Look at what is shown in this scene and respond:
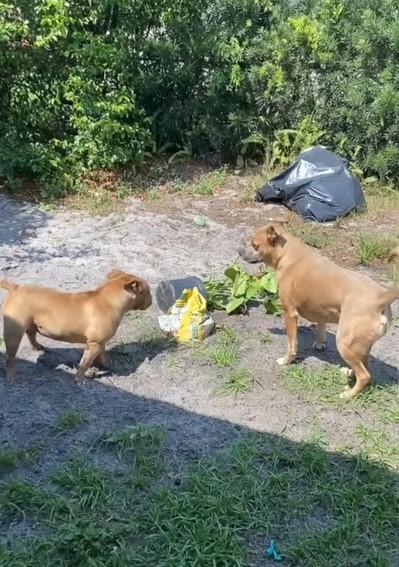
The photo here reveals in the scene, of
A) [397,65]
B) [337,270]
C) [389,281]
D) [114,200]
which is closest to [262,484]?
[337,270]

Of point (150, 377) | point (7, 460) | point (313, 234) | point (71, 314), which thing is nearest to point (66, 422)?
point (7, 460)

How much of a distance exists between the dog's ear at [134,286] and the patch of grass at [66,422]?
0.96 metres

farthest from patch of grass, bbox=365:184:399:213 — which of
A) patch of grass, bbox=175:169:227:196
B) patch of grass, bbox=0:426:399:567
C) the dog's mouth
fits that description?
patch of grass, bbox=0:426:399:567

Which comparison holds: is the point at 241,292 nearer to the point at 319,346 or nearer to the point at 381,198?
the point at 319,346

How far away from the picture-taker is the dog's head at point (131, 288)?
219 inches

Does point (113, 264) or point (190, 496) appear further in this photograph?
point (113, 264)

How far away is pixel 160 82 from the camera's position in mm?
10406

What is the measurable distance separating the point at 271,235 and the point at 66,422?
2.14m

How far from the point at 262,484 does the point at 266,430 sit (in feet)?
2.02

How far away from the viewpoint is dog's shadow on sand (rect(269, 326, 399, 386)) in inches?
231

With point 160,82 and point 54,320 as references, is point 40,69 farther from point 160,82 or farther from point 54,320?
point 54,320

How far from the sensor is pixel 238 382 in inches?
222

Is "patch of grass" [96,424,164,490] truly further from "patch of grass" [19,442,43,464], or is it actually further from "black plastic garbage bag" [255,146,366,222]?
"black plastic garbage bag" [255,146,366,222]

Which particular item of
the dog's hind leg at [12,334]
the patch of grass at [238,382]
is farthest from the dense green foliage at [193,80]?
the patch of grass at [238,382]
